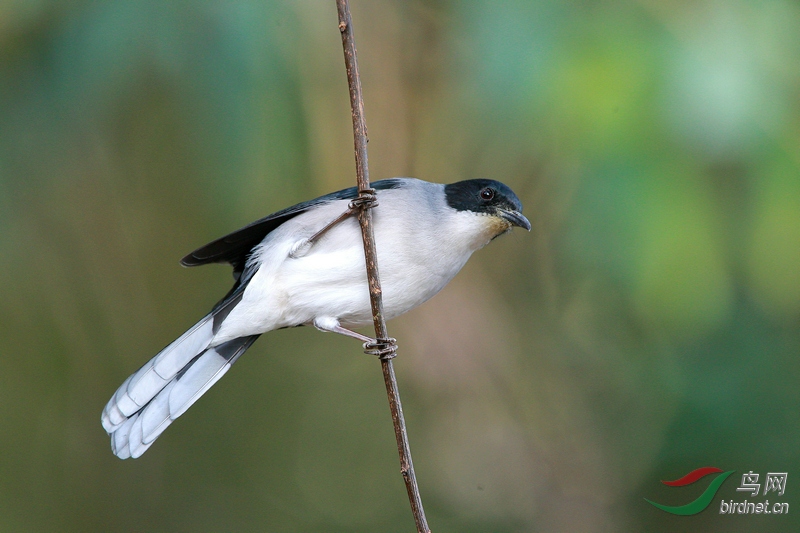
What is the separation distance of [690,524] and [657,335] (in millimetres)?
1242

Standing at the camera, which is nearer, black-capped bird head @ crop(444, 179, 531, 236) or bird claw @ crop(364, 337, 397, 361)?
bird claw @ crop(364, 337, 397, 361)

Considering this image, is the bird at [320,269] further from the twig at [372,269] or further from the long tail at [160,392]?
the twig at [372,269]

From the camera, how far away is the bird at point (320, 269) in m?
2.99

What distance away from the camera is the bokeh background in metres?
3.15

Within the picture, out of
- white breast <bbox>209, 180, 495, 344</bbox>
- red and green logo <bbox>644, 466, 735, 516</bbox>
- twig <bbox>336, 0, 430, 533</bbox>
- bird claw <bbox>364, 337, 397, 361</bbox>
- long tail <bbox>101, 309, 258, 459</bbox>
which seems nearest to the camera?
twig <bbox>336, 0, 430, 533</bbox>

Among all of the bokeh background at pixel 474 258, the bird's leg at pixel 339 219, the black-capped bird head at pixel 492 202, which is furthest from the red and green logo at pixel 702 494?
the bird's leg at pixel 339 219

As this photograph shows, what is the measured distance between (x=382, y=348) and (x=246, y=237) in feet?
3.05

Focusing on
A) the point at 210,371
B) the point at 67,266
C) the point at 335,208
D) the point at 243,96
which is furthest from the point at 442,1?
the point at 67,266

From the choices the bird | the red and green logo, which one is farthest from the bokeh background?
the bird

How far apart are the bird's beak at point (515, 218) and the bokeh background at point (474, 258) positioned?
442mm

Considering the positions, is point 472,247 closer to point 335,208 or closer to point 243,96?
point 335,208

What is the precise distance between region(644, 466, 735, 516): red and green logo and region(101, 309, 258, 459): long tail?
2.82 metres

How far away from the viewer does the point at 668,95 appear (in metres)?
3.06

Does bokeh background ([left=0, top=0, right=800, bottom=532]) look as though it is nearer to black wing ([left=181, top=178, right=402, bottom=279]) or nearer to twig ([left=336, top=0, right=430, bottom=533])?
black wing ([left=181, top=178, right=402, bottom=279])
